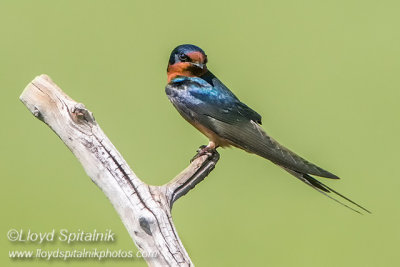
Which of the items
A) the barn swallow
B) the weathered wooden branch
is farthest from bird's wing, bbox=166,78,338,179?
the weathered wooden branch

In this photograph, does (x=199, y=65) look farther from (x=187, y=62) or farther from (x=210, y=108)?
(x=210, y=108)

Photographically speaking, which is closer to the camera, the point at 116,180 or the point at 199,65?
the point at 116,180

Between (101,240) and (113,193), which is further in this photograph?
(101,240)

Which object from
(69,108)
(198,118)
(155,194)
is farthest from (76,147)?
(198,118)

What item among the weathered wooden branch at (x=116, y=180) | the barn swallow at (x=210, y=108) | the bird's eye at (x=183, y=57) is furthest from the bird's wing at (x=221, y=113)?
the weathered wooden branch at (x=116, y=180)

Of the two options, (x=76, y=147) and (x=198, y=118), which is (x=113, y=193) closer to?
(x=76, y=147)

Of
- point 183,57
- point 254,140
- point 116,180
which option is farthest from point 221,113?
point 116,180
